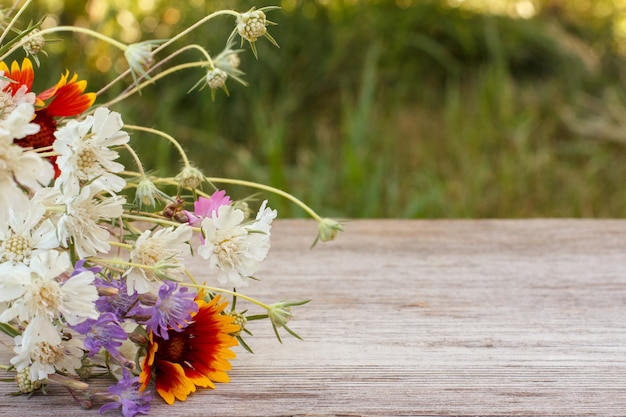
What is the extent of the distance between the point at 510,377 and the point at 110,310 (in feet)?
1.12

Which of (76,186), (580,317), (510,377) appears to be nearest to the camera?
(76,186)

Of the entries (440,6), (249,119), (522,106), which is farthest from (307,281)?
(440,6)

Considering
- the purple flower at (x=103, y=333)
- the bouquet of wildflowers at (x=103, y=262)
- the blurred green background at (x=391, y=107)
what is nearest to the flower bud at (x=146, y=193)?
the bouquet of wildflowers at (x=103, y=262)

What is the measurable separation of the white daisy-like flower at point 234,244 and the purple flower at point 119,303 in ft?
0.22

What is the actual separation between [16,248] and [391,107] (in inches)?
79.9

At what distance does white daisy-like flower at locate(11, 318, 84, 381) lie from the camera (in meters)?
0.55

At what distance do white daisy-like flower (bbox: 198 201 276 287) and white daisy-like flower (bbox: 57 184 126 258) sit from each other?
0.24 ft

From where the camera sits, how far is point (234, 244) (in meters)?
0.62

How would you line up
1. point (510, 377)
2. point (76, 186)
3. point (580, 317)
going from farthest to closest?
1. point (580, 317)
2. point (510, 377)
3. point (76, 186)

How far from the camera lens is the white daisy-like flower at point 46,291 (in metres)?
0.54

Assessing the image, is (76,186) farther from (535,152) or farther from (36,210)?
(535,152)

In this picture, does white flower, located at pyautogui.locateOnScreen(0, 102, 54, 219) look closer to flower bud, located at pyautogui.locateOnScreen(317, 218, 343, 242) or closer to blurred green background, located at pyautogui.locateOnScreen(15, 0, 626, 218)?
flower bud, located at pyautogui.locateOnScreen(317, 218, 343, 242)

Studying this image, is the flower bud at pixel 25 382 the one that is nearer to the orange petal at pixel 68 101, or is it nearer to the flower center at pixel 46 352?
the flower center at pixel 46 352

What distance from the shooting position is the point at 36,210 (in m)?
0.56
